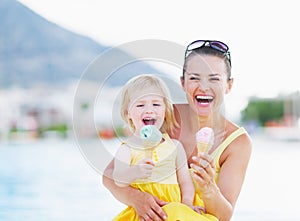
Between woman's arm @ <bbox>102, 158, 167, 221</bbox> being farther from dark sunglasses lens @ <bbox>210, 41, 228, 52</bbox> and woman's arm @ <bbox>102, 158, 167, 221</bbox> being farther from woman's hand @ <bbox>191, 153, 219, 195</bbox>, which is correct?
dark sunglasses lens @ <bbox>210, 41, 228, 52</bbox>

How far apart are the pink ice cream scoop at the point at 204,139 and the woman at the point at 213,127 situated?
26mm

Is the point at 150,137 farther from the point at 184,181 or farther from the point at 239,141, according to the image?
the point at 239,141

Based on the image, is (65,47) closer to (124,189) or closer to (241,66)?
(241,66)

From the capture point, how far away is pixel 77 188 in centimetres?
441

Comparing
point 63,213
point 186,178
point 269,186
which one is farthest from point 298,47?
point 186,178

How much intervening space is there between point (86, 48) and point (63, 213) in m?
8.91

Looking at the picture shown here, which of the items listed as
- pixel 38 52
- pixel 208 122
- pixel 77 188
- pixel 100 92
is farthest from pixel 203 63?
pixel 38 52

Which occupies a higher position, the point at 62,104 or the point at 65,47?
the point at 65,47

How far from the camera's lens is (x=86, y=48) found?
1211 centimetres

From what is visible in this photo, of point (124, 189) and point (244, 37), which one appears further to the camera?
point (244, 37)

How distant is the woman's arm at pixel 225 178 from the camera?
161 cm

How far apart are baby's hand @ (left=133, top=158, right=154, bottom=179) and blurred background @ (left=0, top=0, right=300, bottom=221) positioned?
121 mm

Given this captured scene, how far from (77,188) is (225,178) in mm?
2788

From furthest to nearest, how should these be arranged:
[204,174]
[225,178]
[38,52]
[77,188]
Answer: [38,52], [77,188], [225,178], [204,174]
